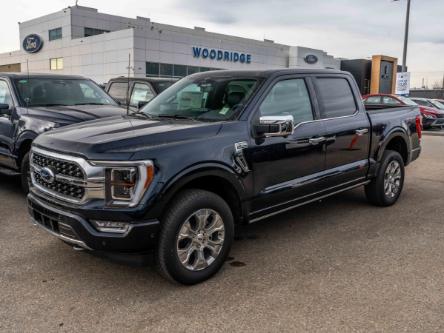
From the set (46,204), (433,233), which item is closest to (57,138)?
(46,204)

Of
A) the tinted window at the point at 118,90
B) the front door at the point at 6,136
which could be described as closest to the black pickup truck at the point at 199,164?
the front door at the point at 6,136

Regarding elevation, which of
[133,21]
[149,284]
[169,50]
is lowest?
[149,284]

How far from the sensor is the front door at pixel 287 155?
424 centimetres

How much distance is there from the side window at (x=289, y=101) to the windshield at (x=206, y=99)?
0.69ft

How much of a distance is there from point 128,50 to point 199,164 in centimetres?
3761

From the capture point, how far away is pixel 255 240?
488cm

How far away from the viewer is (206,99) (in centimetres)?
463

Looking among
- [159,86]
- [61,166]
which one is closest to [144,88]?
[159,86]

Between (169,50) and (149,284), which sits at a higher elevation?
(169,50)

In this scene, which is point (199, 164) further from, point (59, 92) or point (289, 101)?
point (59, 92)

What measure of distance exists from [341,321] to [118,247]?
1.69 m

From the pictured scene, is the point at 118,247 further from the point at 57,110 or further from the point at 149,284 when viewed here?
the point at 57,110

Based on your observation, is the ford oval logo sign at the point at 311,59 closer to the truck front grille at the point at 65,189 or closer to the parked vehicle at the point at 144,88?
the parked vehicle at the point at 144,88

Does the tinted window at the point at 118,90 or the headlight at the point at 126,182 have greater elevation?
the tinted window at the point at 118,90
